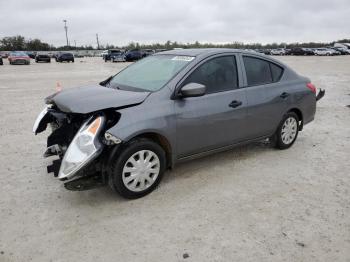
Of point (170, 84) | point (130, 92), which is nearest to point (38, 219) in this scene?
point (130, 92)

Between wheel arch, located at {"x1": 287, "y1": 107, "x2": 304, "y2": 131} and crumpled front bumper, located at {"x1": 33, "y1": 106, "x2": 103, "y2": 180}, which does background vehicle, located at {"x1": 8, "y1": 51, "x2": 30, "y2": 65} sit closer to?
crumpled front bumper, located at {"x1": 33, "y1": 106, "x2": 103, "y2": 180}

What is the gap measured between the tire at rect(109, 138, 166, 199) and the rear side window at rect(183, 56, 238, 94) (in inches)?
37.5

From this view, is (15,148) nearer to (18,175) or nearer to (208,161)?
(18,175)

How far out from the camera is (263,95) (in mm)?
4961

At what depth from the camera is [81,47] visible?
354 feet

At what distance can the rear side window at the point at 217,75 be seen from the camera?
4301 mm

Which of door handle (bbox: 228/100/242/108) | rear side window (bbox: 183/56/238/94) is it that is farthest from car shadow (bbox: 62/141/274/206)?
rear side window (bbox: 183/56/238/94)

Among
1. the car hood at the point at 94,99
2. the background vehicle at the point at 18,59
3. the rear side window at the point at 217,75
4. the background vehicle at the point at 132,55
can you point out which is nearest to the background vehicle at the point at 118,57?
the background vehicle at the point at 132,55

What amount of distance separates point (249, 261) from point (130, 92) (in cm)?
230

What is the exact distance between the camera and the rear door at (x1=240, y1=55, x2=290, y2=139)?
483cm

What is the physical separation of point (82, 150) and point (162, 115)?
99 centimetres

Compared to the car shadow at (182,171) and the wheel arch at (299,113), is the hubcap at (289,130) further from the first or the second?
the car shadow at (182,171)

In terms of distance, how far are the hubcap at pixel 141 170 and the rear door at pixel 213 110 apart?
400 mm

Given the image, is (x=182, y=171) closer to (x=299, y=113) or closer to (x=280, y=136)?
(x=280, y=136)
